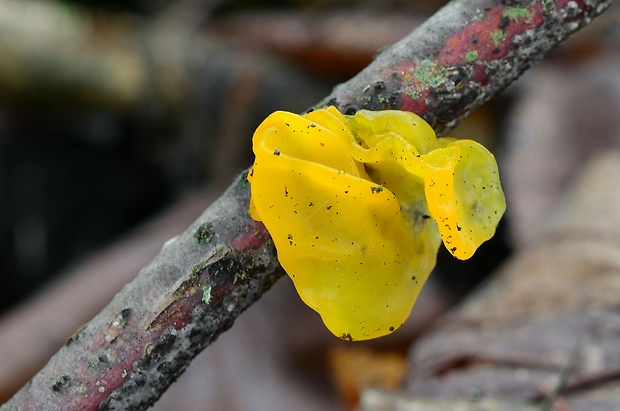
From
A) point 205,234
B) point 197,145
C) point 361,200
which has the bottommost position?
point 197,145

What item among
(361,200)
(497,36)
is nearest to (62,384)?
(361,200)

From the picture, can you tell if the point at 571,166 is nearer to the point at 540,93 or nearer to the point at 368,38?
the point at 540,93

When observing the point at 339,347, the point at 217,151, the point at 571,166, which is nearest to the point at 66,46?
the point at 217,151

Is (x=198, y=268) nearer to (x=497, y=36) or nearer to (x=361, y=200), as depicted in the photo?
(x=361, y=200)

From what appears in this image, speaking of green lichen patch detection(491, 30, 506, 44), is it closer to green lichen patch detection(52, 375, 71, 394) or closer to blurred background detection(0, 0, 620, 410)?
green lichen patch detection(52, 375, 71, 394)

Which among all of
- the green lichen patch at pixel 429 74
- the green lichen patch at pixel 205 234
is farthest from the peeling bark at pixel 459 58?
the green lichen patch at pixel 205 234

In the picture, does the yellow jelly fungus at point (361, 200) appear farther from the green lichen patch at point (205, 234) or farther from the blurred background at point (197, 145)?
the blurred background at point (197, 145)

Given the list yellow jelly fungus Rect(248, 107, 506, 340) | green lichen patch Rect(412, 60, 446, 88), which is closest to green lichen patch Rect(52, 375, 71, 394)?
yellow jelly fungus Rect(248, 107, 506, 340)
